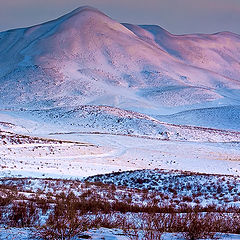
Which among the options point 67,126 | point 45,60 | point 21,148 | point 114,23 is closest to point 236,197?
point 21,148

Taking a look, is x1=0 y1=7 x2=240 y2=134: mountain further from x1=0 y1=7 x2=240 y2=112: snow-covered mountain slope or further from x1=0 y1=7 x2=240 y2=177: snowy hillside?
x1=0 y1=7 x2=240 y2=177: snowy hillside

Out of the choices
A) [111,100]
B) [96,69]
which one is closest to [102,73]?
A: [96,69]

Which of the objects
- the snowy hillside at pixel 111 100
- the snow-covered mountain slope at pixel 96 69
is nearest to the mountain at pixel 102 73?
the snow-covered mountain slope at pixel 96 69

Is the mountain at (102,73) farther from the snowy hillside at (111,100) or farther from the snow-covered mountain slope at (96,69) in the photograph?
the snowy hillside at (111,100)

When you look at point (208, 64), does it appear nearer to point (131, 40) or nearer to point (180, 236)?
point (131, 40)

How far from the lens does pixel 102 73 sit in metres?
132

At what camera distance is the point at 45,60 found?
447ft

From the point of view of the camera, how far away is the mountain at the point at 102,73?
112m

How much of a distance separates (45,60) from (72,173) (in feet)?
383

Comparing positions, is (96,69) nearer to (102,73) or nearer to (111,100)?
(102,73)

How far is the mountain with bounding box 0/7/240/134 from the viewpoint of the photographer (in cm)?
11150

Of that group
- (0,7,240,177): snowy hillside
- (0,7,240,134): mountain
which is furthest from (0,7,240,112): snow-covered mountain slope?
(0,7,240,177): snowy hillside

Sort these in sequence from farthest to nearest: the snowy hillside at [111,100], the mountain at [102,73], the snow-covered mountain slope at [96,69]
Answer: the snow-covered mountain slope at [96,69] < the mountain at [102,73] < the snowy hillside at [111,100]

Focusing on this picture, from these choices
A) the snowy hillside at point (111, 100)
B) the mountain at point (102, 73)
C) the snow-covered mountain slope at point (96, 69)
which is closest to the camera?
the snowy hillside at point (111, 100)
